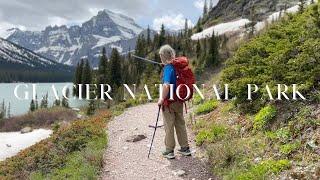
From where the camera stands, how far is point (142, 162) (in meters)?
12.9

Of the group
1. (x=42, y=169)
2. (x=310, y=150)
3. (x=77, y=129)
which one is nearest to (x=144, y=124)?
(x=77, y=129)

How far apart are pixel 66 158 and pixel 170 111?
3.79 meters

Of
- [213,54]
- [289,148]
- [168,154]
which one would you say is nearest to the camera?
[289,148]

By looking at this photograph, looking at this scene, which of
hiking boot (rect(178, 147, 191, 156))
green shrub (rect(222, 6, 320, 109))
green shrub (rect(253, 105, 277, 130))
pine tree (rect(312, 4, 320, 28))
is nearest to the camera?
green shrub (rect(222, 6, 320, 109))

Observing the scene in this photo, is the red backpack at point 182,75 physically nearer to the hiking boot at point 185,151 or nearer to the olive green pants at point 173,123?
the olive green pants at point 173,123

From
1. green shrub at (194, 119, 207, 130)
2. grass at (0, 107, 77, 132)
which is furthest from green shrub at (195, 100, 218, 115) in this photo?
grass at (0, 107, 77, 132)

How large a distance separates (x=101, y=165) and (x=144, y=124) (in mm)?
6073

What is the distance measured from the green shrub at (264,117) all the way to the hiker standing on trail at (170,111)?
185 cm

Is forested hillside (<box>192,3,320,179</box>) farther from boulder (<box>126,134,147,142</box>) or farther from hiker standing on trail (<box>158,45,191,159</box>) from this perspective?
boulder (<box>126,134,147,142</box>)

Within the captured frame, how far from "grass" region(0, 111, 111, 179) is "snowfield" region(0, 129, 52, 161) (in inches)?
929

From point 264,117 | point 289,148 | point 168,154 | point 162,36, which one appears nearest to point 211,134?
point 168,154

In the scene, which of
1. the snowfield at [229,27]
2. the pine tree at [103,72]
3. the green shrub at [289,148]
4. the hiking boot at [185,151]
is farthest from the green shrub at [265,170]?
the pine tree at [103,72]

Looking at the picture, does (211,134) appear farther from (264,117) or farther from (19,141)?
(19,141)

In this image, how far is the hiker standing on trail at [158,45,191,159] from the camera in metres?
12.1
